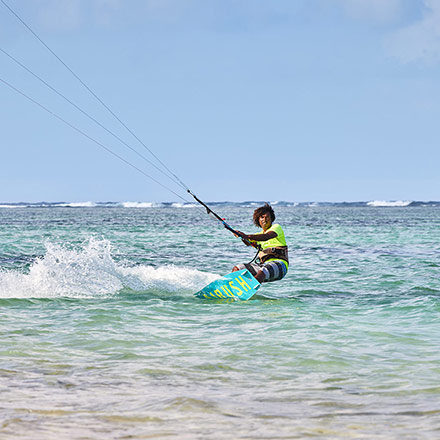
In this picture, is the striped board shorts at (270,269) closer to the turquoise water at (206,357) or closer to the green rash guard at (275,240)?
the green rash guard at (275,240)

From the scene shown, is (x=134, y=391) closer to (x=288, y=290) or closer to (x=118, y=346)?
(x=118, y=346)

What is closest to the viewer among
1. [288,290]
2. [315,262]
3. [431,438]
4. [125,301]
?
[431,438]

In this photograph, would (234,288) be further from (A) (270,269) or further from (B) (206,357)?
(B) (206,357)

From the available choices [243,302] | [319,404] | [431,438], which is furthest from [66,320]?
[431,438]

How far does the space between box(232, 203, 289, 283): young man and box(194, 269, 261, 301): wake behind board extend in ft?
0.65

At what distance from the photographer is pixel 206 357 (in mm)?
7691

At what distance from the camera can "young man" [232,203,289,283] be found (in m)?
13.1

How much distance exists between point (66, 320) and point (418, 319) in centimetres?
594

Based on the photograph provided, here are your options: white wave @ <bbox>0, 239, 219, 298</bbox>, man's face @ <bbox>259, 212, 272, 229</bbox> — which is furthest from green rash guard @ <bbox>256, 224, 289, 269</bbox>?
white wave @ <bbox>0, 239, 219, 298</bbox>

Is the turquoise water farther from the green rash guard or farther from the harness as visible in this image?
the green rash guard

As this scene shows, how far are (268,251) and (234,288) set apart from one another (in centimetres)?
116

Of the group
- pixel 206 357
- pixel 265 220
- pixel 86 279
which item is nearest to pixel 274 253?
pixel 265 220

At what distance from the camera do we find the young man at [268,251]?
43.0 ft

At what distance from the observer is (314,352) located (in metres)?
8.01
